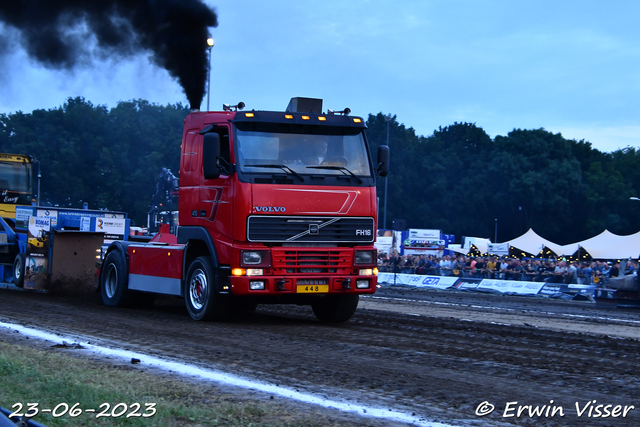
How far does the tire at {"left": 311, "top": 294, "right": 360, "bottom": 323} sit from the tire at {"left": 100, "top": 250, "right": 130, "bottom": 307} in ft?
12.5

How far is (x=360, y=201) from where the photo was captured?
11828 millimetres

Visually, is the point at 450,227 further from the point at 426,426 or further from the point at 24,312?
the point at 426,426

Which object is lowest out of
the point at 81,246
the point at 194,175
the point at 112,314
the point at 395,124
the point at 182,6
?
the point at 112,314

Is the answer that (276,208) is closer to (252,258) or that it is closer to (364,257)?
(252,258)

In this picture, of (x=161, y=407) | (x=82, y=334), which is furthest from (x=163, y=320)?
(x=161, y=407)

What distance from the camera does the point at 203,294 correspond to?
1210 cm

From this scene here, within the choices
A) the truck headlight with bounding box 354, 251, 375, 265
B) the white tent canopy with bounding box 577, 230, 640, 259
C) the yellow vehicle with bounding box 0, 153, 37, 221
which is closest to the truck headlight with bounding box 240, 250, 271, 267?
the truck headlight with bounding box 354, 251, 375, 265

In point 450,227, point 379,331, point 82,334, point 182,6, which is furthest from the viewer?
point 450,227

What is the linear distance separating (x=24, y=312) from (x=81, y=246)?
4.29 meters

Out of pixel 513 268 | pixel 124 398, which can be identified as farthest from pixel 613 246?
pixel 124 398

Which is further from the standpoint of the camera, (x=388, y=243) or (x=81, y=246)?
(x=388, y=243)

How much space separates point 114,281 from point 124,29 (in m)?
5.92

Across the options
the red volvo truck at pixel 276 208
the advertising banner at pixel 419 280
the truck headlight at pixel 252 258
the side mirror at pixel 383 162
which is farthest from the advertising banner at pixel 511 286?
the truck headlight at pixel 252 258

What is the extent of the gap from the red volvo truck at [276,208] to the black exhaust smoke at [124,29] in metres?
4.18
